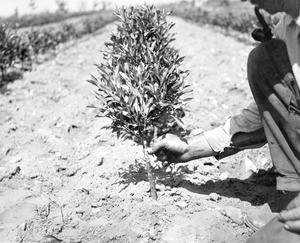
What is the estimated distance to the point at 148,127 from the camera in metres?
2.73

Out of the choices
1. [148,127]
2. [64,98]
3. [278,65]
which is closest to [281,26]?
[278,65]

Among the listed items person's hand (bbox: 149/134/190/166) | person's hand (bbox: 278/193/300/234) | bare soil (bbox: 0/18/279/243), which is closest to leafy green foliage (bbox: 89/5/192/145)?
person's hand (bbox: 149/134/190/166)

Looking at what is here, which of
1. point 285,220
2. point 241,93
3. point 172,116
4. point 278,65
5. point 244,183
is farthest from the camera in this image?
point 241,93

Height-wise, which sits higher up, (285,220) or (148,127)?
(148,127)

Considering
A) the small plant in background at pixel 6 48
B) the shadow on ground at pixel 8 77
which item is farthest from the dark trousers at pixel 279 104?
the small plant in background at pixel 6 48

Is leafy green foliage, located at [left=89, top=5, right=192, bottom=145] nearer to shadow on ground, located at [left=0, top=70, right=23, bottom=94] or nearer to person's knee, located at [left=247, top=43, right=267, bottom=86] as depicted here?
person's knee, located at [left=247, top=43, right=267, bottom=86]

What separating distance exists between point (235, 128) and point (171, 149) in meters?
0.48

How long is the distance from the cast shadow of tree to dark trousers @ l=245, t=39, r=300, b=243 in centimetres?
68

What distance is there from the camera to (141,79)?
2.66m

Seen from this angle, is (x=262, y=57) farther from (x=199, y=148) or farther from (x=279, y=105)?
(x=199, y=148)

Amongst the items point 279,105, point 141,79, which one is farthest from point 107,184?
point 279,105

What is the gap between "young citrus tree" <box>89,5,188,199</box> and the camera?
2.64 meters

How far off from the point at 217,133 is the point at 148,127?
50 cm

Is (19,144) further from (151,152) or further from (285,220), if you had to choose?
(285,220)
